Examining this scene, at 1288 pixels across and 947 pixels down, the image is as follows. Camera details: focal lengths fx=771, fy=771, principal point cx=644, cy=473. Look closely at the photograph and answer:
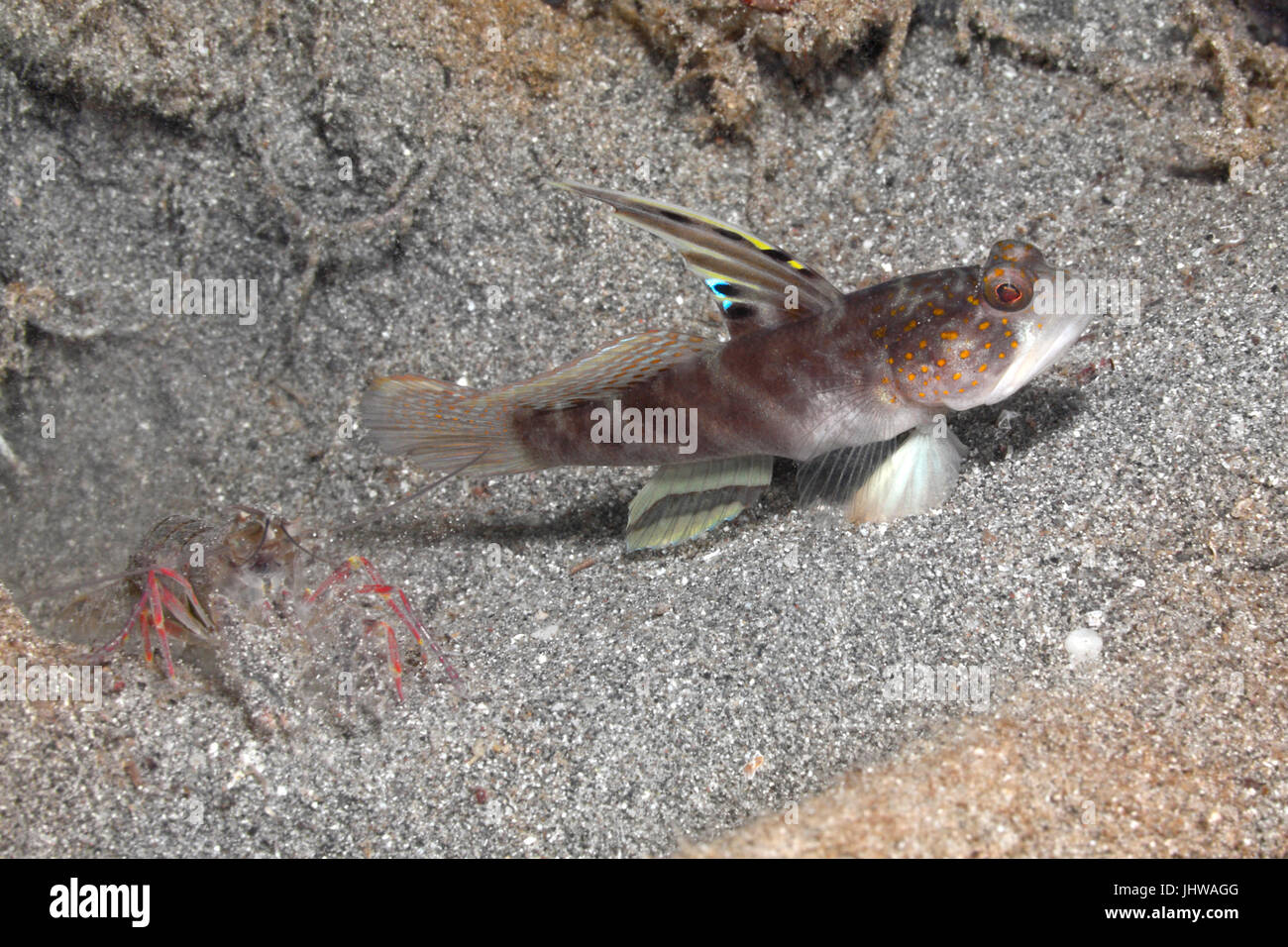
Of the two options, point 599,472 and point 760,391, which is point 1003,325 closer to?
point 760,391

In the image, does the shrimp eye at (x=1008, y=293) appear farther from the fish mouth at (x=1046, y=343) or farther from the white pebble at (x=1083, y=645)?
the white pebble at (x=1083, y=645)

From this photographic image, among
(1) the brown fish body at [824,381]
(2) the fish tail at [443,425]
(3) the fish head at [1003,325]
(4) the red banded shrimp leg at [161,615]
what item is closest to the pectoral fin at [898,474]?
(1) the brown fish body at [824,381]

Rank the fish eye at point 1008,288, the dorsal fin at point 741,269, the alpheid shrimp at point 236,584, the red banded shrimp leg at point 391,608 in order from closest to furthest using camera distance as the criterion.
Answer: the fish eye at point 1008,288, the dorsal fin at point 741,269, the red banded shrimp leg at point 391,608, the alpheid shrimp at point 236,584

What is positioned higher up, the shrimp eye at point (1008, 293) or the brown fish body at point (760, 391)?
the shrimp eye at point (1008, 293)

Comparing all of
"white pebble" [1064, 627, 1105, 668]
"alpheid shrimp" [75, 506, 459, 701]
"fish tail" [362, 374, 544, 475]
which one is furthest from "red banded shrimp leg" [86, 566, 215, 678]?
"white pebble" [1064, 627, 1105, 668]

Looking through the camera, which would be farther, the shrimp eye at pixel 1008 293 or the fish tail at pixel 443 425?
the fish tail at pixel 443 425

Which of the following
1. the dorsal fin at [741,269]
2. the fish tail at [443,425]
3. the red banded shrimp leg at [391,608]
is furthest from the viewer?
the fish tail at [443,425]
